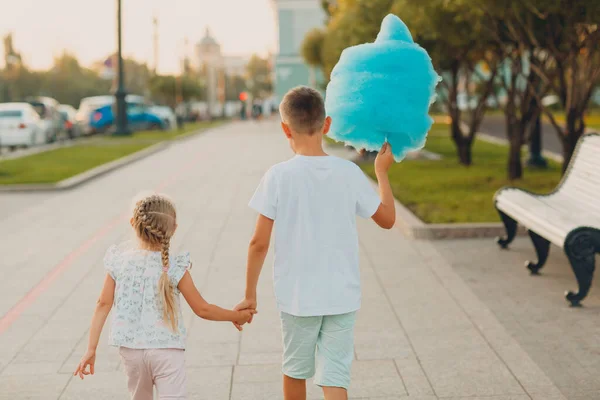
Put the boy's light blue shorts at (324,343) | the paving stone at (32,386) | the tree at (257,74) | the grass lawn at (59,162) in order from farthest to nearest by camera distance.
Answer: the tree at (257,74), the grass lawn at (59,162), the paving stone at (32,386), the boy's light blue shorts at (324,343)

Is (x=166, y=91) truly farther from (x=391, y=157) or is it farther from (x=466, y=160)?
(x=391, y=157)

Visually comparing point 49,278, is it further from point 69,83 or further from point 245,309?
point 69,83

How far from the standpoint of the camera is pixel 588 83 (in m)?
13.0

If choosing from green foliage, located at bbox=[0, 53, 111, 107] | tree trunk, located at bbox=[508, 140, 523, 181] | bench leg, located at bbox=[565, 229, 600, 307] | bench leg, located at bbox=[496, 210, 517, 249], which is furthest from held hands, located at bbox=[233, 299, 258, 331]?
green foliage, located at bbox=[0, 53, 111, 107]

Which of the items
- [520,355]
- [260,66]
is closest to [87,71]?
[260,66]

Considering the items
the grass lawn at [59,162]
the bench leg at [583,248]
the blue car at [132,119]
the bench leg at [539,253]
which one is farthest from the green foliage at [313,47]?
the bench leg at [583,248]

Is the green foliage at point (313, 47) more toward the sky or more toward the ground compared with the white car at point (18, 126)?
more toward the sky

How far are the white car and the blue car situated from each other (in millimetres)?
12568

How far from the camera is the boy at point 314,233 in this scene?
371 cm

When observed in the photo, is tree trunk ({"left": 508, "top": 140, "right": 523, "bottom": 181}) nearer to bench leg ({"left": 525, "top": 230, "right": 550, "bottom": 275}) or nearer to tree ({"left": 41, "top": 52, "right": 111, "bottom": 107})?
bench leg ({"left": 525, "top": 230, "right": 550, "bottom": 275})

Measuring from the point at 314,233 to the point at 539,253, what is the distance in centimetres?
473

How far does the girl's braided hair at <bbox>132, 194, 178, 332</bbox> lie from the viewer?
357cm

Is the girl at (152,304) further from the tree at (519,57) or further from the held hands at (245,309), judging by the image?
the tree at (519,57)

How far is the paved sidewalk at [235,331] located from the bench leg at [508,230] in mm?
701
